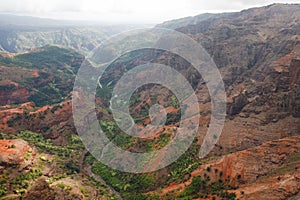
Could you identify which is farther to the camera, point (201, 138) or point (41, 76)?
point (41, 76)

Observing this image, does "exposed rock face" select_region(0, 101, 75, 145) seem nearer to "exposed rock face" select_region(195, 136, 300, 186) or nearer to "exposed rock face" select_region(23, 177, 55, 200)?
"exposed rock face" select_region(23, 177, 55, 200)

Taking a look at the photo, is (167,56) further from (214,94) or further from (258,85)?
(258,85)

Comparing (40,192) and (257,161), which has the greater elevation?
(257,161)

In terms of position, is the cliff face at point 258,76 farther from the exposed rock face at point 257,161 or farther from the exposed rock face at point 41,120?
the exposed rock face at point 41,120

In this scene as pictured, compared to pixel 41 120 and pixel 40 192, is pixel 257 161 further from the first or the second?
pixel 41 120

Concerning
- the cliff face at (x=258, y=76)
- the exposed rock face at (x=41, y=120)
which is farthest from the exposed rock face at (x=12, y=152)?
the cliff face at (x=258, y=76)

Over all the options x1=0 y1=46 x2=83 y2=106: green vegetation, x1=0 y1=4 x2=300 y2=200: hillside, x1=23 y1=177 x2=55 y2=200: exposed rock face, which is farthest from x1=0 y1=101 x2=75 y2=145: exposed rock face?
x1=23 y1=177 x2=55 y2=200: exposed rock face

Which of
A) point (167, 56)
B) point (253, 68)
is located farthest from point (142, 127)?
point (167, 56)

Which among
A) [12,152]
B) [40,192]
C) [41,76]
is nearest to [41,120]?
[12,152]
